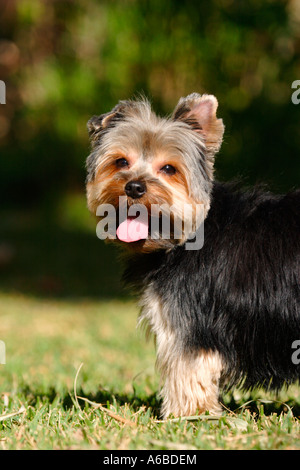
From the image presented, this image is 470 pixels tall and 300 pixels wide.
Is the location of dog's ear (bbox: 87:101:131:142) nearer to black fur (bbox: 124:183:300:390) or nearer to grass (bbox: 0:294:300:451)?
black fur (bbox: 124:183:300:390)

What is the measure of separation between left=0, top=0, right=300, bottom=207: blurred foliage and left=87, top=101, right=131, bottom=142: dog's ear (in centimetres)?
542

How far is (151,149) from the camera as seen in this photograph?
164 inches

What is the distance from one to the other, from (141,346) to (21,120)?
10693 mm

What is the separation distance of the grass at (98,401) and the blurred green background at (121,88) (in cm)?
276

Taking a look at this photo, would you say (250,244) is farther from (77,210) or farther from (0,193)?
(0,193)

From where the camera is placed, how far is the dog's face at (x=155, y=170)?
13.2ft

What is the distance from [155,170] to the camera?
418cm

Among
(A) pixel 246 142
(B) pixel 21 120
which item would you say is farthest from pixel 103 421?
(B) pixel 21 120

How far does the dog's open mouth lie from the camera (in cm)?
405

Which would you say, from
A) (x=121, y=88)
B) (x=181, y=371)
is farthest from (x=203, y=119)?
(x=121, y=88)

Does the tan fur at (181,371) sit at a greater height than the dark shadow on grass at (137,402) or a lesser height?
greater

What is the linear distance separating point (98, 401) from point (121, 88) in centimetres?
825

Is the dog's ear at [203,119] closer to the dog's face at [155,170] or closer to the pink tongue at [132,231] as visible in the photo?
the dog's face at [155,170]

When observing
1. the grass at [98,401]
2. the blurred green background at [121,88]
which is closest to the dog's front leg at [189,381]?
the grass at [98,401]
